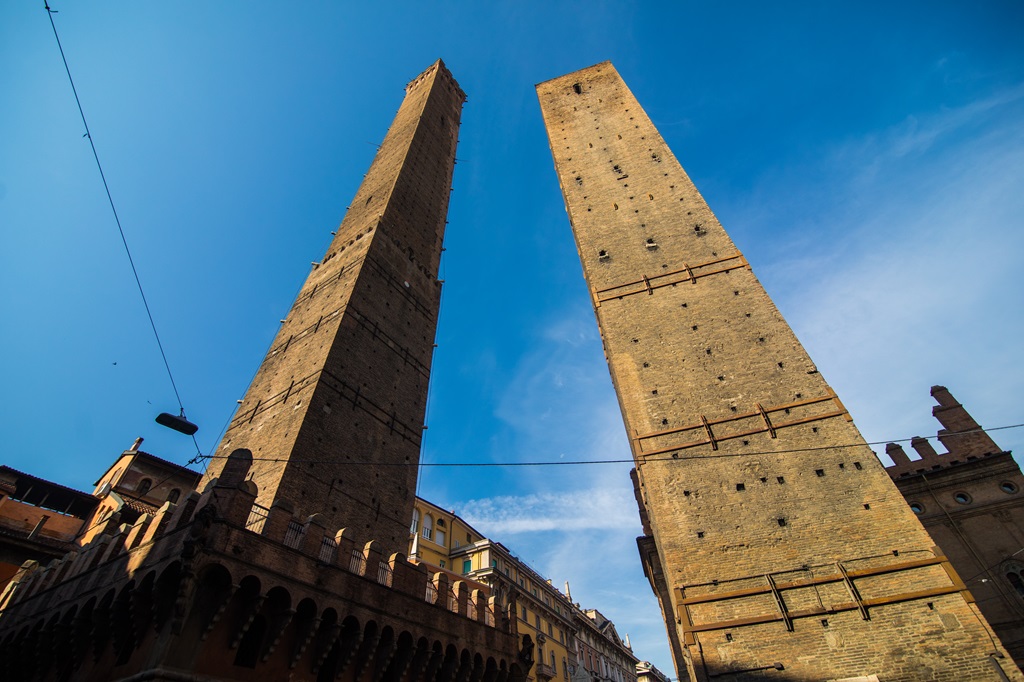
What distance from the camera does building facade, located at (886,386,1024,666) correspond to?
16156 mm

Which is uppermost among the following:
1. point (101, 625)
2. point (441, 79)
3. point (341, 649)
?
point (441, 79)

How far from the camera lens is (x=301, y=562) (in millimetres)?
8195

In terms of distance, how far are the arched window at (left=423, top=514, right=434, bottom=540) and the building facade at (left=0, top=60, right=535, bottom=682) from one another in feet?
33.3

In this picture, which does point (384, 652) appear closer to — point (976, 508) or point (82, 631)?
point (82, 631)

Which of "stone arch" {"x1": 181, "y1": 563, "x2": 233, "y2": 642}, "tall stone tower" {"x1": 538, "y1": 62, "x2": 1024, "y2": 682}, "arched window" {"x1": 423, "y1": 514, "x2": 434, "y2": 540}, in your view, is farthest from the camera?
"arched window" {"x1": 423, "y1": 514, "x2": 434, "y2": 540}

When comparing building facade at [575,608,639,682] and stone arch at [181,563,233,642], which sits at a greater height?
building facade at [575,608,639,682]

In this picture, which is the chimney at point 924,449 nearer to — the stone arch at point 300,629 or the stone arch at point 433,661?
the stone arch at point 433,661

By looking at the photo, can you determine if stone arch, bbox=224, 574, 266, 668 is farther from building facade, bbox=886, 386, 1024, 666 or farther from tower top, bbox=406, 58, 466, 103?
tower top, bbox=406, 58, 466, 103

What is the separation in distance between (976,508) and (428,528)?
→ 2085cm

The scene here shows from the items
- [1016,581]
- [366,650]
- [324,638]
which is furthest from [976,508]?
[324,638]

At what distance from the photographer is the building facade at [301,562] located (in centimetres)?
719

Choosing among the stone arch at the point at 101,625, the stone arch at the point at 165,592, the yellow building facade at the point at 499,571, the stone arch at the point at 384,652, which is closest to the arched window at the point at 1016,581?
the yellow building facade at the point at 499,571

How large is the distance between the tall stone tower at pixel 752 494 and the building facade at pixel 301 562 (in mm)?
4830

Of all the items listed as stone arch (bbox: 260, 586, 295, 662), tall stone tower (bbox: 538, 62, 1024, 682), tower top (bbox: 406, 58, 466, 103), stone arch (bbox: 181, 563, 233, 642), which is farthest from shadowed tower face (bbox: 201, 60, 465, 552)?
tower top (bbox: 406, 58, 466, 103)
